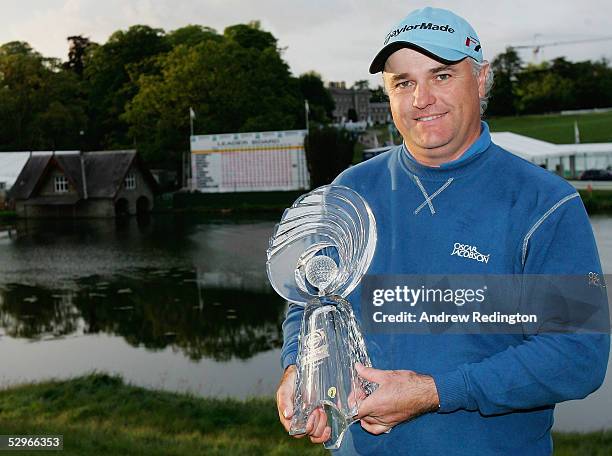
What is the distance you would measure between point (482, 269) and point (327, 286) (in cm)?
39

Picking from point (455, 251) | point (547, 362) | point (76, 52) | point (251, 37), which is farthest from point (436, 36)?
point (76, 52)

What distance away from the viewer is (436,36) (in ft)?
6.39

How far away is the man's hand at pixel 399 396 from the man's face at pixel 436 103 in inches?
22.7

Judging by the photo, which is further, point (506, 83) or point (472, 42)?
point (506, 83)

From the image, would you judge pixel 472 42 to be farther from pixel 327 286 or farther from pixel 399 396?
pixel 399 396

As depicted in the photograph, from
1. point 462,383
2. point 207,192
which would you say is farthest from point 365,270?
point 207,192

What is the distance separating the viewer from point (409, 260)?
2043mm

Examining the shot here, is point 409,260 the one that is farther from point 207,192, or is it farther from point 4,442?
point 207,192

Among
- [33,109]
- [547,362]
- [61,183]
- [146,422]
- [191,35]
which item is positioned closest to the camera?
[547,362]

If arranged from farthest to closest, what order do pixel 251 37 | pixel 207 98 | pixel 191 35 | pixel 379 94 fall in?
pixel 191 35 < pixel 251 37 < pixel 207 98 < pixel 379 94

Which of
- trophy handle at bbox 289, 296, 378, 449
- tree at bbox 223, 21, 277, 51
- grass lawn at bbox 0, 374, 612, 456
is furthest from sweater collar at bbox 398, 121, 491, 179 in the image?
tree at bbox 223, 21, 277, 51

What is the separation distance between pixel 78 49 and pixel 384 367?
73304 mm

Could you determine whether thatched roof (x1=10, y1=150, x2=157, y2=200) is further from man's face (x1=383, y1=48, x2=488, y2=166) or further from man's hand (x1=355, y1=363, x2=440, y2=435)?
man's hand (x1=355, y1=363, x2=440, y2=435)

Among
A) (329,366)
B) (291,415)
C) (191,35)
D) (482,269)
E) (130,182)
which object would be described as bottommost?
(130,182)
